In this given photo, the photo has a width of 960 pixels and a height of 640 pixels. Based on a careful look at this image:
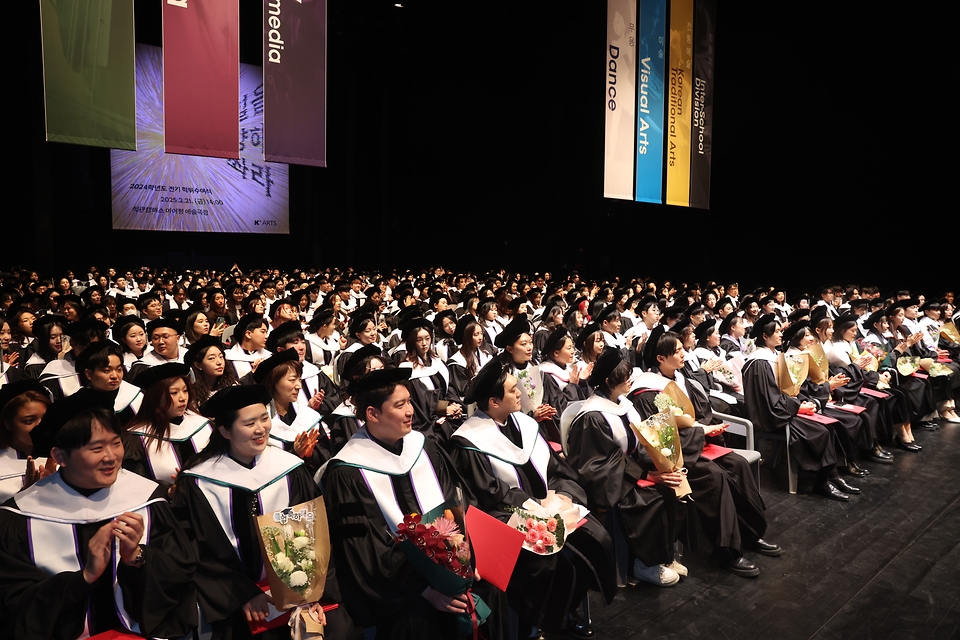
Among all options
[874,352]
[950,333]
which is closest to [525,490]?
[874,352]

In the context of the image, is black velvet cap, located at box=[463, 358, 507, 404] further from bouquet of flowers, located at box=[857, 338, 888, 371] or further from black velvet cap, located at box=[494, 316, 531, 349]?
bouquet of flowers, located at box=[857, 338, 888, 371]

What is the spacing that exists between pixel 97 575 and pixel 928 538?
549cm

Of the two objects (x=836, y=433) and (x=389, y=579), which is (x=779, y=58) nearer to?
(x=836, y=433)

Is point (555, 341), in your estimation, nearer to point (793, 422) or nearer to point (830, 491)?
point (793, 422)

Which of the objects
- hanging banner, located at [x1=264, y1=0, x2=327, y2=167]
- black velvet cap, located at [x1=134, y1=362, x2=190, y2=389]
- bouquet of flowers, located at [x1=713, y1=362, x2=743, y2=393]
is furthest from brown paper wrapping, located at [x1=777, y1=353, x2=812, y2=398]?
hanging banner, located at [x1=264, y1=0, x2=327, y2=167]

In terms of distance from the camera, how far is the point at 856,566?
4691mm

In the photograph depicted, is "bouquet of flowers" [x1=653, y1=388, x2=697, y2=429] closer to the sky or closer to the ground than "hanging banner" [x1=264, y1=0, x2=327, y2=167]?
closer to the ground

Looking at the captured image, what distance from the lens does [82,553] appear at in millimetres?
2666

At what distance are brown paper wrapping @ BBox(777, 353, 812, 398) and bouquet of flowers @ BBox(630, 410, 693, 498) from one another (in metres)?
2.36

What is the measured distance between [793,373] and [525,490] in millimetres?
3510

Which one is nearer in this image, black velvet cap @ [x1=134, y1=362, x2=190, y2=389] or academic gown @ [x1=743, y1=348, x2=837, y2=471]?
black velvet cap @ [x1=134, y1=362, x2=190, y2=389]

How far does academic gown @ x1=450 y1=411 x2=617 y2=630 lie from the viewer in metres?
3.54

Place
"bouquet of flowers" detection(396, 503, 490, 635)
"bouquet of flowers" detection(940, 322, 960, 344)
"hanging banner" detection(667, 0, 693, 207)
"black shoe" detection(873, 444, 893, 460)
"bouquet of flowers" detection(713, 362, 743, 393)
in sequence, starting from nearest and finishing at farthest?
1. "bouquet of flowers" detection(396, 503, 490, 635)
2. "bouquet of flowers" detection(713, 362, 743, 393)
3. "black shoe" detection(873, 444, 893, 460)
4. "bouquet of flowers" detection(940, 322, 960, 344)
5. "hanging banner" detection(667, 0, 693, 207)

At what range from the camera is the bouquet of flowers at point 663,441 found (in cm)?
427
